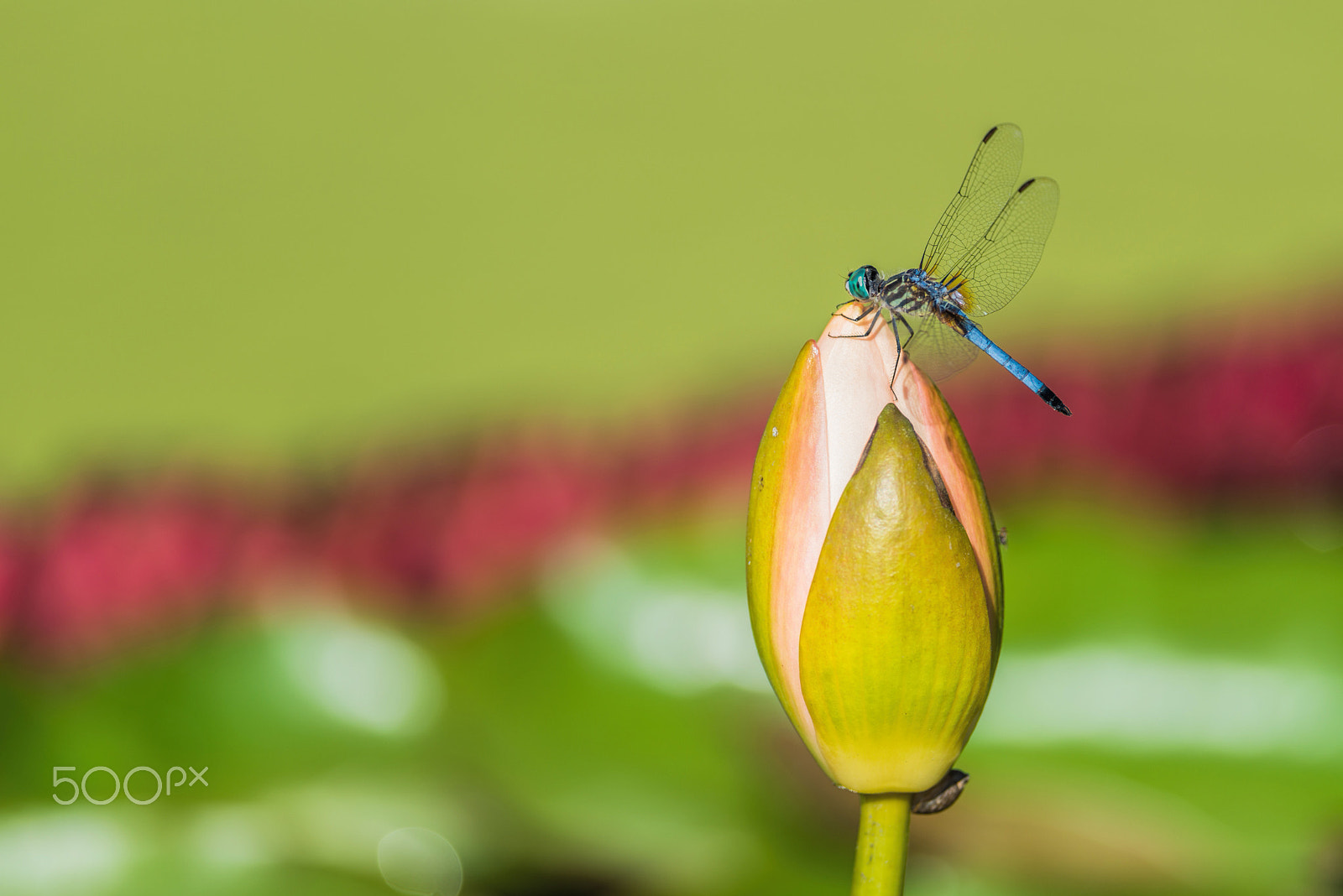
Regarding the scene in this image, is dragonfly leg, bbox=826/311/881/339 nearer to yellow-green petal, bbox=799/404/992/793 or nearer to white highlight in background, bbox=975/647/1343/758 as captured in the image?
yellow-green petal, bbox=799/404/992/793

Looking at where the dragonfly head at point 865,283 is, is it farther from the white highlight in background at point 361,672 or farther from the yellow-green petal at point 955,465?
the white highlight in background at point 361,672

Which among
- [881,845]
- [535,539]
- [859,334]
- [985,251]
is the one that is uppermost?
[985,251]

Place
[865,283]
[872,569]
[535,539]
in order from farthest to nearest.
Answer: [535,539], [865,283], [872,569]

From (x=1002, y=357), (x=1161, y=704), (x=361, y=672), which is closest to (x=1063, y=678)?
(x=1161, y=704)

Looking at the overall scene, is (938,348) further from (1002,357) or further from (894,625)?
(894,625)

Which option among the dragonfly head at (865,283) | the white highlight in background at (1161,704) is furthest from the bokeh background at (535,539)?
the dragonfly head at (865,283)

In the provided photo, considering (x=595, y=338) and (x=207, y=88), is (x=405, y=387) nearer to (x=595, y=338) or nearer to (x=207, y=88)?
(x=595, y=338)

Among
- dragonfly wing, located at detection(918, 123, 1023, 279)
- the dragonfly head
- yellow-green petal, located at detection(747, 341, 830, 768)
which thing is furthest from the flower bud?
dragonfly wing, located at detection(918, 123, 1023, 279)
